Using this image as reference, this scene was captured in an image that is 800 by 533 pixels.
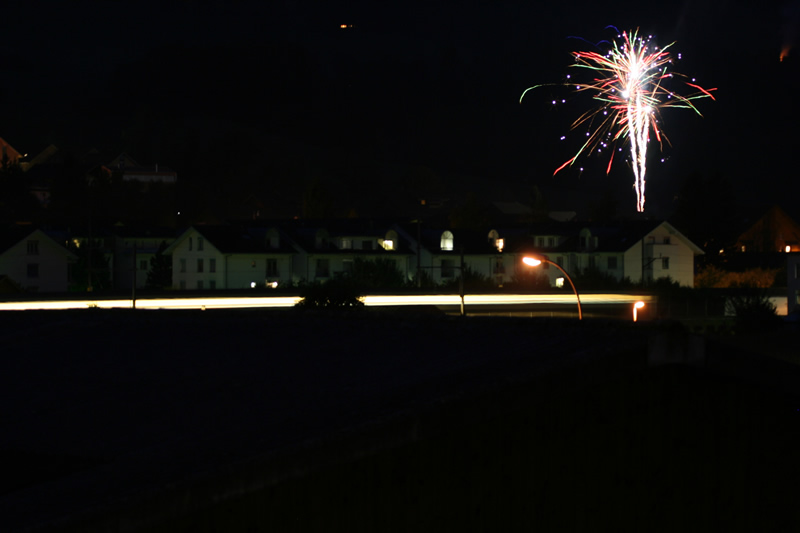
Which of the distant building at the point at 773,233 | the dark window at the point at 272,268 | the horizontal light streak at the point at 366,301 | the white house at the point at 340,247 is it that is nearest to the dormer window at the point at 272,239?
the dark window at the point at 272,268

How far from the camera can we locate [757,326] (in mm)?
49750

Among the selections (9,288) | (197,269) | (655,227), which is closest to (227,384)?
(9,288)

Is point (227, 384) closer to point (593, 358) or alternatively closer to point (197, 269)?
point (593, 358)

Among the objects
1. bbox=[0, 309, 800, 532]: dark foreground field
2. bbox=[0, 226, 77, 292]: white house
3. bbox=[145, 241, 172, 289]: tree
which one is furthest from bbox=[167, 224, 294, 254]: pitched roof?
bbox=[0, 309, 800, 532]: dark foreground field

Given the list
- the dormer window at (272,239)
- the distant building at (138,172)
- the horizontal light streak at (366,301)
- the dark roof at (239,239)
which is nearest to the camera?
the horizontal light streak at (366,301)

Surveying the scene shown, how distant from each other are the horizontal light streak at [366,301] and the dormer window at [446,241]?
81.3 ft

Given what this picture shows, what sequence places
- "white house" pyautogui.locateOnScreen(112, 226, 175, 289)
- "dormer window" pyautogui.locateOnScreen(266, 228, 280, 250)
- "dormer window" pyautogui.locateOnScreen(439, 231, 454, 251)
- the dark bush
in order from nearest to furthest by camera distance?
the dark bush, "dormer window" pyautogui.locateOnScreen(266, 228, 280, 250), "dormer window" pyautogui.locateOnScreen(439, 231, 454, 251), "white house" pyautogui.locateOnScreen(112, 226, 175, 289)

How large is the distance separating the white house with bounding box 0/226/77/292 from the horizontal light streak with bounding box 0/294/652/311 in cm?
3158

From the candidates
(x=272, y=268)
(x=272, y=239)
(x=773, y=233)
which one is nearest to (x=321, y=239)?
(x=272, y=239)

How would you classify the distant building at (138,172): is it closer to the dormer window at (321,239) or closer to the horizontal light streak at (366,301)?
the dormer window at (321,239)

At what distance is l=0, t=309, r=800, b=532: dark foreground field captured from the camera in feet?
30.4

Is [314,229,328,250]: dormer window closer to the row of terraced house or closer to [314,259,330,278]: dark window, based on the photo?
the row of terraced house

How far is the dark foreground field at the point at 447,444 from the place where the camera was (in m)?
9.26

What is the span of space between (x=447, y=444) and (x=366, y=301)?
46884 millimetres
